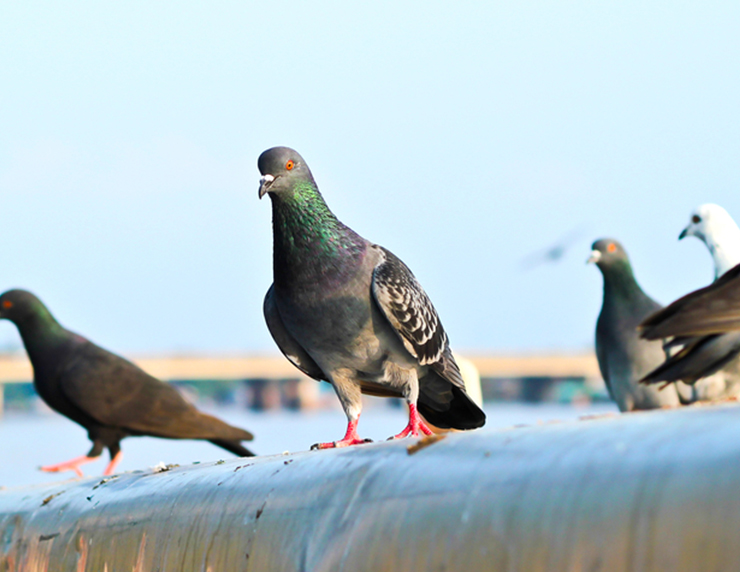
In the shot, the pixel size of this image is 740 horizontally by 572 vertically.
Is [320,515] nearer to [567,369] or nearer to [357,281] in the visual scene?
[357,281]

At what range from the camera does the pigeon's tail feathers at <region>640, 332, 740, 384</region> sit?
3.08 m

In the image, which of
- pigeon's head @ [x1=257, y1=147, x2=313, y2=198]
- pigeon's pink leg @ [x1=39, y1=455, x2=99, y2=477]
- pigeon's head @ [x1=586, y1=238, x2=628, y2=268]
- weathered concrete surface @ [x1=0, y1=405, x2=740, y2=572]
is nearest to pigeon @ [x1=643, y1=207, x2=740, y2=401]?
pigeon's head @ [x1=586, y1=238, x2=628, y2=268]

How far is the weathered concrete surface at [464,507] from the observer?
4.61ft

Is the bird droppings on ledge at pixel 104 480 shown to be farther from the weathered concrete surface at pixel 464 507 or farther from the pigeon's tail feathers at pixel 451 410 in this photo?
the pigeon's tail feathers at pixel 451 410

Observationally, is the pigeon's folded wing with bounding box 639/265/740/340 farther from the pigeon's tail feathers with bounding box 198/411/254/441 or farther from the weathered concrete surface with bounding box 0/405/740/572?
the pigeon's tail feathers with bounding box 198/411/254/441

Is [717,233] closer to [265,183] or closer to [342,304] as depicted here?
[342,304]

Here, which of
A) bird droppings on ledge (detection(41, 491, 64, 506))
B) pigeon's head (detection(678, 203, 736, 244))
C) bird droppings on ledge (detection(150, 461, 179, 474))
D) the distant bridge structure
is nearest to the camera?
bird droppings on ledge (detection(150, 461, 179, 474))

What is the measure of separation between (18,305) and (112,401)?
1618 mm

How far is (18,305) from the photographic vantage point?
9266mm

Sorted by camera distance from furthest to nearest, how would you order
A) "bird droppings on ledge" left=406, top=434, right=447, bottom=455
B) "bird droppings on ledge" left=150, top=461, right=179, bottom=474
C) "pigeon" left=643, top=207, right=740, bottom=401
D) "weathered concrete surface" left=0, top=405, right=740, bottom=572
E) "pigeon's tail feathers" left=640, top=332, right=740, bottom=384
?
1. "pigeon" left=643, top=207, right=740, bottom=401
2. "bird droppings on ledge" left=150, top=461, right=179, bottom=474
3. "pigeon's tail feathers" left=640, top=332, right=740, bottom=384
4. "bird droppings on ledge" left=406, top=434, right=447, bottom=455
5. "weathered concrete surface" left=0, top=405, right=740, bottom=572

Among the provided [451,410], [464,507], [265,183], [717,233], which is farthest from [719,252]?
[464,507]

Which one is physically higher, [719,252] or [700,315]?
[700,315]

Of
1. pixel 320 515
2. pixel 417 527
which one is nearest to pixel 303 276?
pixel 320 515

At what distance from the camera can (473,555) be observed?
5.68 feet
